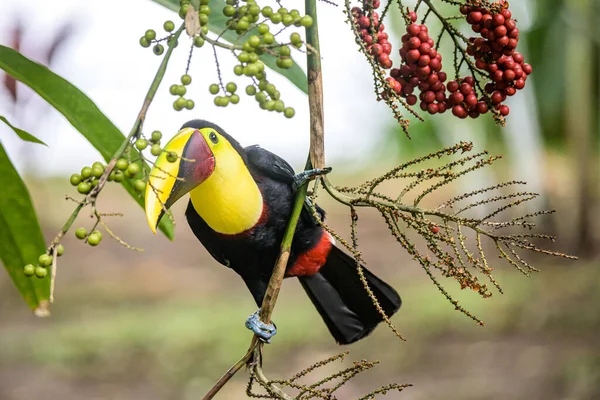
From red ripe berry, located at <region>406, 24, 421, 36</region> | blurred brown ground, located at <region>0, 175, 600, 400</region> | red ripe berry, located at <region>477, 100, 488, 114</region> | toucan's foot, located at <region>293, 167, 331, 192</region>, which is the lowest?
blurred brown ground, located at <region>0, 175, 600, 400</region>

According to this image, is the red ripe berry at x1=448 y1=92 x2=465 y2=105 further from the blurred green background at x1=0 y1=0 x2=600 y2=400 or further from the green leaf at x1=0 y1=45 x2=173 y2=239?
the blurred green background at x1=0 y1=0 x2=600 y2=400

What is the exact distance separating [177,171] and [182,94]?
0.05 metres

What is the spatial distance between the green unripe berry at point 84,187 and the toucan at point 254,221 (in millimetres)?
55

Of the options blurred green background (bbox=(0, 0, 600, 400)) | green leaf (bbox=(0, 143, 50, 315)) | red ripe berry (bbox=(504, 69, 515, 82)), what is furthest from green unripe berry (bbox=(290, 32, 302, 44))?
blurred green background (bbox=(0, 0, 600, 400))

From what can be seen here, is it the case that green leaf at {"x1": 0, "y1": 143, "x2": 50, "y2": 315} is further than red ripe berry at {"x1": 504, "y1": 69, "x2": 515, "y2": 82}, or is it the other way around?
green leaf at {"x1": 0, "y1": 143, "x2": 50, "y2": 315}

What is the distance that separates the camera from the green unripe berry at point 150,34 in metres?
0.49

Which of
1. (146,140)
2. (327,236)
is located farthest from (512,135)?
(146,140)

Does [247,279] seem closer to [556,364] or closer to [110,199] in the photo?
[556,364]

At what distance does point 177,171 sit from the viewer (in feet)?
1.65

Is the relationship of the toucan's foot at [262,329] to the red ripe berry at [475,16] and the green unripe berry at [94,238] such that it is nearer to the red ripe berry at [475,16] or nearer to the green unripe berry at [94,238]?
the green unripe berry at [94,238]

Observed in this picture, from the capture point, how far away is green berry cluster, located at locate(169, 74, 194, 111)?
1.53 ft

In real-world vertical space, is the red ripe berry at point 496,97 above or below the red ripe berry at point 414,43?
below

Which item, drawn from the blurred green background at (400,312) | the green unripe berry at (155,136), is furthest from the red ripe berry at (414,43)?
the blurred green background at (400,312)

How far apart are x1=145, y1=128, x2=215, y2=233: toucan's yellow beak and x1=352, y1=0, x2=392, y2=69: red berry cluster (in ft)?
0.46
